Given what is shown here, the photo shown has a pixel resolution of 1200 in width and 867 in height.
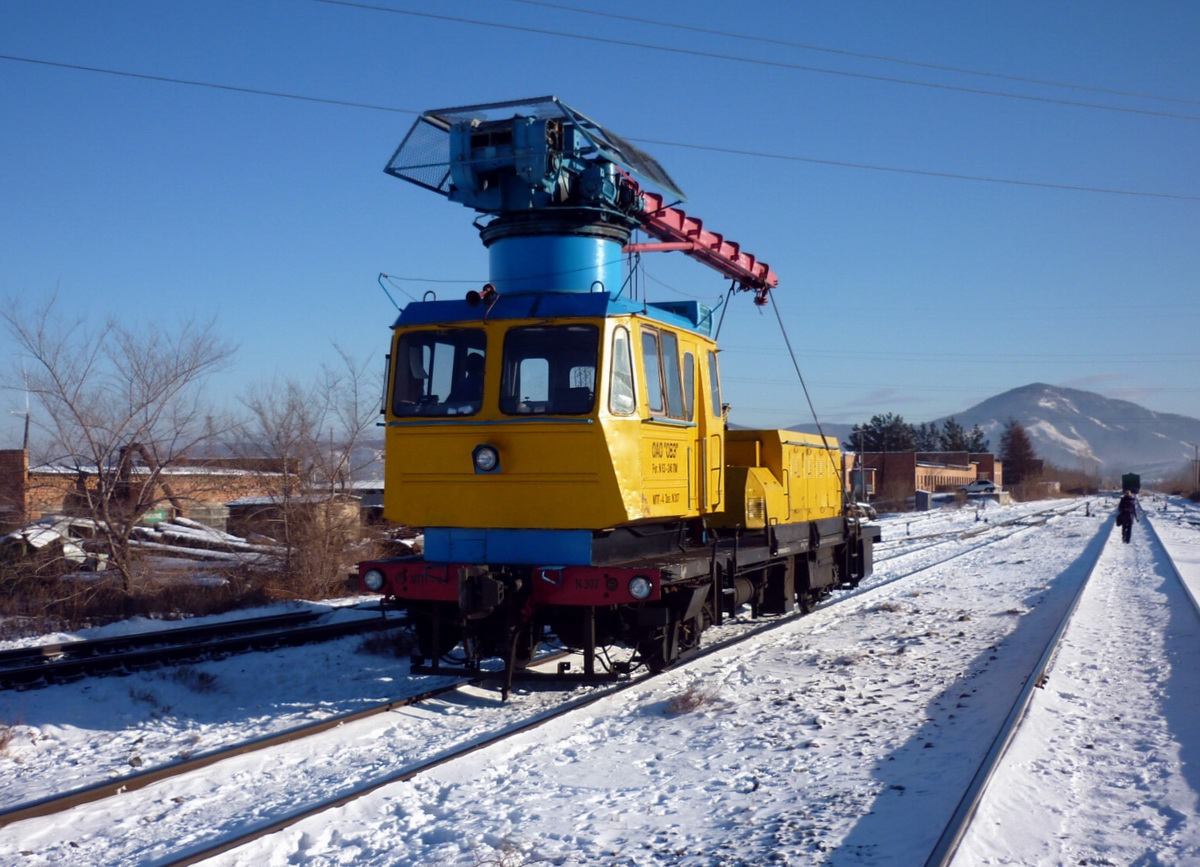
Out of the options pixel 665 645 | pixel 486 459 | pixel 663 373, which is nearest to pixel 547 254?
pixel 663 373

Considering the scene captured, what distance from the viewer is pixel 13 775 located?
708 centimetres

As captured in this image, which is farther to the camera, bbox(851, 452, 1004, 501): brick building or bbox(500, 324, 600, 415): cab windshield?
bbox(851, 452, 1004, 501): brick building

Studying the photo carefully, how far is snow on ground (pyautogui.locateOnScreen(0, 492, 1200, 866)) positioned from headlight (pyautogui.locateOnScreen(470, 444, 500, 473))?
2043mm

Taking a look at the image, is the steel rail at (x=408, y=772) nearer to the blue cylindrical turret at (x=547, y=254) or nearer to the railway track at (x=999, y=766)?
the railway track at (x=999, y=766)

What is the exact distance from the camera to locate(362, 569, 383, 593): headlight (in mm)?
8805

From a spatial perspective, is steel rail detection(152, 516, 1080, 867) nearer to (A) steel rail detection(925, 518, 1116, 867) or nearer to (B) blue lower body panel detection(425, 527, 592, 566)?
(B) blue lower body panel detection(425, 527, 592, 566)

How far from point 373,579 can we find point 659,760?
3176 millimetres

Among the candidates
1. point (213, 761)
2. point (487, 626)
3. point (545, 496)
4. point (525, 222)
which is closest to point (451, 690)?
point (487, 626)

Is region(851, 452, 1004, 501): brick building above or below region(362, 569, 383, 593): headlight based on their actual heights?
above

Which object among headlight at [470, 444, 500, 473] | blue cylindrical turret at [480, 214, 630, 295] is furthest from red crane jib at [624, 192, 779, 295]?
headlight at [470, 444, 500, 473]

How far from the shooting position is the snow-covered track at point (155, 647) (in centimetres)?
996

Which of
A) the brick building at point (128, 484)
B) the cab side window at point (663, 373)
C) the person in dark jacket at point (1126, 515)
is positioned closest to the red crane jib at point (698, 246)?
the cab side window at point (663, 373)

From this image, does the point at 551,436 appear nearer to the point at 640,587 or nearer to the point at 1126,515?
the point at 640,587

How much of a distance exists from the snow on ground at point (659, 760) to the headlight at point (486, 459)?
204 centimetres
